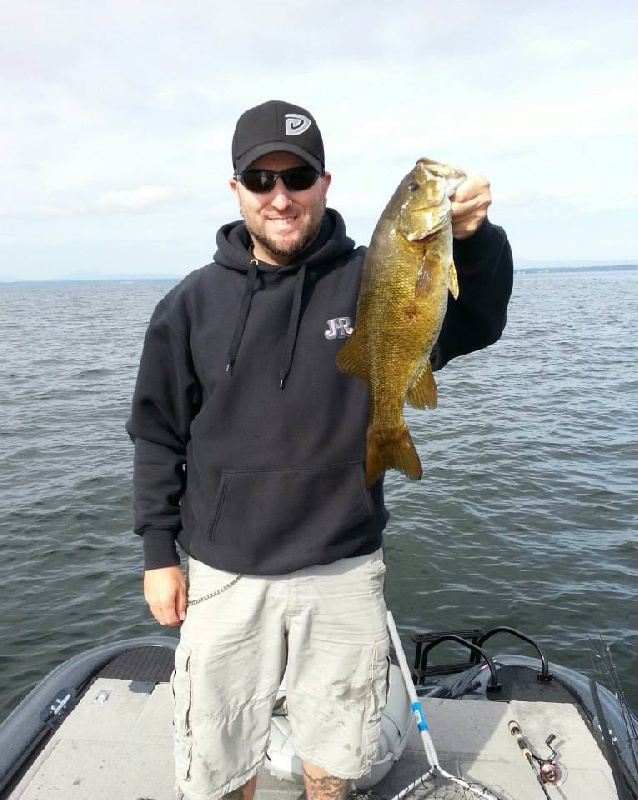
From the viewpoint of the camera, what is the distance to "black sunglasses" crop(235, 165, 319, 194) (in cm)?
277

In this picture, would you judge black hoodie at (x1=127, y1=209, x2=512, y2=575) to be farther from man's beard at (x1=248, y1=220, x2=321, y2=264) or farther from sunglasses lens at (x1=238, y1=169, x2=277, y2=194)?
sunglasses lens at (x1=238, y1=169, x2=277, y2=194)

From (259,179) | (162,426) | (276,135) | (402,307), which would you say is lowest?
(162,426)

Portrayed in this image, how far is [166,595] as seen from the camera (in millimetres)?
3137

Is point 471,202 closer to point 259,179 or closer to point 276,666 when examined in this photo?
point 259,179

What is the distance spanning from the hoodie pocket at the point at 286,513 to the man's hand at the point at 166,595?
0.41m

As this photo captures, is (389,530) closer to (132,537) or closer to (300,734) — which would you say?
(132,537)

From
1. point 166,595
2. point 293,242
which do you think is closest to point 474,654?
point 166,595

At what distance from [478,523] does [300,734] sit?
7546mm

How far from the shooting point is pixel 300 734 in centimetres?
310

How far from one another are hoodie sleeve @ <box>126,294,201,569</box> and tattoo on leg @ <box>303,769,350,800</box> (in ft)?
4.28

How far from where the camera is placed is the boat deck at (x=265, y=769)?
372cm

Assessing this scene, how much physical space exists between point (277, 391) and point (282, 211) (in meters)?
0.78

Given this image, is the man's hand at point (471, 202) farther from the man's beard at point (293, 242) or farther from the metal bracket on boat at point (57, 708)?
the metal bracket on boat at point (57, 708)

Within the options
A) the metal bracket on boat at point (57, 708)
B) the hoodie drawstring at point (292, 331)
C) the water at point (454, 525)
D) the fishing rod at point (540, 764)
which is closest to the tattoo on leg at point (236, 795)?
the fishing rod at point (540, 764)
